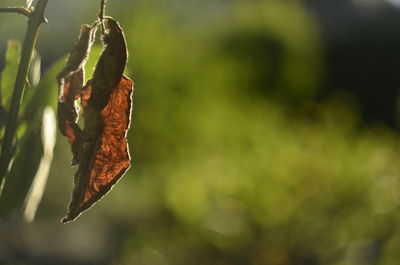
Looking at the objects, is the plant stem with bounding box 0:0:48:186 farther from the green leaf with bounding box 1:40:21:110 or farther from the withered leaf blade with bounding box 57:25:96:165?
the green leaf with bounding box 1:40:21:110

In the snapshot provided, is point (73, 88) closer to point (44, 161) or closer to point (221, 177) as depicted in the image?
point (44, 161)

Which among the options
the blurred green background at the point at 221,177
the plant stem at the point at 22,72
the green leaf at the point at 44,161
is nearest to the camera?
the plant stem at the point at 22,72

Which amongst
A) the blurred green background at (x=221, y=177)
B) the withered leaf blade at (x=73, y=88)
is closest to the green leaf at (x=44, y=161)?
the withered leaf blade at (x=73, y=88)

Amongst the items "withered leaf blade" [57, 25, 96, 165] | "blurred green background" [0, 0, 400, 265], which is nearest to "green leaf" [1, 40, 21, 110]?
"withered leaf blade" [57, 25, 96, 165]

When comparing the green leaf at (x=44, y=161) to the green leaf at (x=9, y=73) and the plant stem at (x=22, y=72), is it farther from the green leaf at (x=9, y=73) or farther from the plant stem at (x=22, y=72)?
the plant stem at (x=22, y=72)

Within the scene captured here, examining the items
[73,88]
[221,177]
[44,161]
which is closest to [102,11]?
[73,88]
